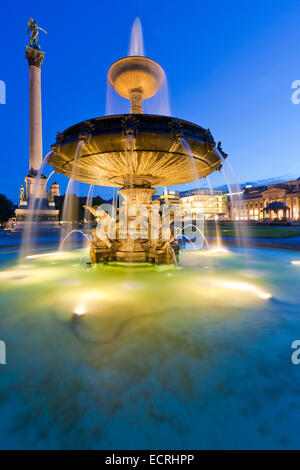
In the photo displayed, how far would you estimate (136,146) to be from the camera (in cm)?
598

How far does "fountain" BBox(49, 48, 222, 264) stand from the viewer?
226 inches

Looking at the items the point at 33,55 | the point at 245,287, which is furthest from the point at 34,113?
the point at 245,287

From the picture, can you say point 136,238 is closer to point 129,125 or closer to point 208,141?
point 129,125

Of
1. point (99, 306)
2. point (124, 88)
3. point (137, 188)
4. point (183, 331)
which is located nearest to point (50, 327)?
point (99, 306)

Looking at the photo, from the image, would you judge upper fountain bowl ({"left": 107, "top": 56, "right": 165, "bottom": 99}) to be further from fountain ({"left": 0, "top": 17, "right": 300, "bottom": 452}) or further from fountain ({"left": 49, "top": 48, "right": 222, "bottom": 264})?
fountain ({"left": 0, "top": 17, "right": 300, "bottom": 452})

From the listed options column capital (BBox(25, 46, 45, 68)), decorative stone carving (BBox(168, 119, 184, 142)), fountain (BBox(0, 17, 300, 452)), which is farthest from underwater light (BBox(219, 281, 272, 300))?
column capital (BBox(25, 46, 45, 68))

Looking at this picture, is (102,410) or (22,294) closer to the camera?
(102,410)

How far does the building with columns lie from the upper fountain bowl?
68073 millimetres

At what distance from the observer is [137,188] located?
27.5 feet

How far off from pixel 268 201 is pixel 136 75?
300 ft

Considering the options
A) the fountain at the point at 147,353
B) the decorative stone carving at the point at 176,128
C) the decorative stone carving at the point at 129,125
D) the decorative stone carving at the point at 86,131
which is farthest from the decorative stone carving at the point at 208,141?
the decorative stone carving at the point at 86,131

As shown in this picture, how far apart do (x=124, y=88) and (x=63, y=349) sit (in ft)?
30.3

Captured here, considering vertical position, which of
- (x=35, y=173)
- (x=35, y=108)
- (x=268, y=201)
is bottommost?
(x=35, y=173)

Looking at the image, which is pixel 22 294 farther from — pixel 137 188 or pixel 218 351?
pixel 137 188
